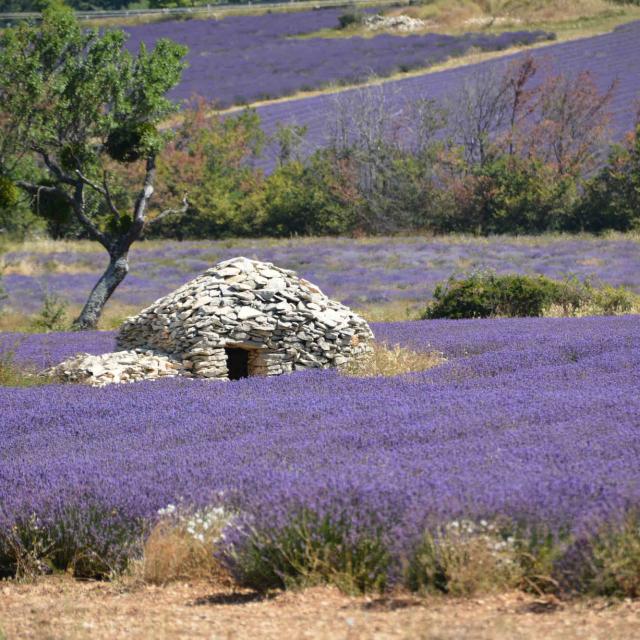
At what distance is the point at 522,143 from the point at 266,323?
33.7 metres

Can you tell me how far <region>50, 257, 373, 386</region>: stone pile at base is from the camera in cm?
1232

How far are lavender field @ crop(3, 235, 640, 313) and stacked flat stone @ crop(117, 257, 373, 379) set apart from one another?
11.4m

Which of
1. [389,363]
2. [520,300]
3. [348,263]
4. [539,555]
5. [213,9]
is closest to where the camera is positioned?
[539,555]

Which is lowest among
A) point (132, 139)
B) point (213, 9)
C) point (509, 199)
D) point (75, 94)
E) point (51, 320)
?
point (51, 320)

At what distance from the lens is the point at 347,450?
7.49m

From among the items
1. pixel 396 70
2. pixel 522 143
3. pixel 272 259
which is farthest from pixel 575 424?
pixel 396 70

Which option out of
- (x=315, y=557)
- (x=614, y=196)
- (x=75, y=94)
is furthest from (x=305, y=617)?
(x=614, y=196)

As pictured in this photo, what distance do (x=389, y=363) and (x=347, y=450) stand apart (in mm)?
4747

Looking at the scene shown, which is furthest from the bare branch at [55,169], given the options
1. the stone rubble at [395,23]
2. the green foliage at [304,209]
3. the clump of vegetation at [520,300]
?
the stone rubble at [395,23]

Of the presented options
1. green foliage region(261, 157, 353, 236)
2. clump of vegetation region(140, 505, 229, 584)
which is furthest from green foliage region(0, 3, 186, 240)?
green foliage region(261, 157, 353, 236)

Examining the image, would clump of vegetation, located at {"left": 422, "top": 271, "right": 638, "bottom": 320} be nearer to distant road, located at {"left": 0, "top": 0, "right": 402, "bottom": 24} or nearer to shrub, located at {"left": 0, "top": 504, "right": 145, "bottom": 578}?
shrub, located at {"left": 0, "top": 504, "right": 145, "bottom": 578}

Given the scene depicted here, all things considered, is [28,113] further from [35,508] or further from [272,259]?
[35,508]

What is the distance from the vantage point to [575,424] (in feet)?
25.1

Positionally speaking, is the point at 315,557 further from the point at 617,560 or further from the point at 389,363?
the point at 389,363
